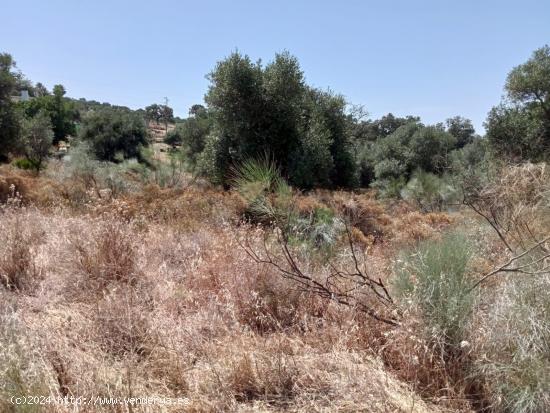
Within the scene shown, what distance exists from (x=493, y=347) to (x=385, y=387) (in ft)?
2.04

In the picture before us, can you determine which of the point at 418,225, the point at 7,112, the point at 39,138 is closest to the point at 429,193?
the point at 418,225

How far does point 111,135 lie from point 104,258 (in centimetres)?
2489

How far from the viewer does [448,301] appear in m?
2.27

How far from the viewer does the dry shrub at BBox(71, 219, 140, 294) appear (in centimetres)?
338

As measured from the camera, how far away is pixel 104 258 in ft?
11.6

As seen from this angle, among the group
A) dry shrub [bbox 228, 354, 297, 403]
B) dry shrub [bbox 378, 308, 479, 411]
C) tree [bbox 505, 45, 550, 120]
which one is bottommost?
dry shrub [bbox 228, 354, 297, 403]

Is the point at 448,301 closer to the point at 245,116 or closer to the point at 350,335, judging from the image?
the point at 350,335

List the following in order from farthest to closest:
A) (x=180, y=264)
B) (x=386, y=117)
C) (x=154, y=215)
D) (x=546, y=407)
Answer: (x=386, y=117), (x=154, y=215), (x=180, y=264), (x=546, y=407)

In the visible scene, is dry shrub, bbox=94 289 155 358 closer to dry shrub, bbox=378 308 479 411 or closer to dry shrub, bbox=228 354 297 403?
dry shrub, bbox=228 354 297 403

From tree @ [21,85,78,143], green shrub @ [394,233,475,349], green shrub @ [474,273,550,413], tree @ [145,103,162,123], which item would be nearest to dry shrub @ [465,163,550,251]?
green shrub @ [394,233,475,349]

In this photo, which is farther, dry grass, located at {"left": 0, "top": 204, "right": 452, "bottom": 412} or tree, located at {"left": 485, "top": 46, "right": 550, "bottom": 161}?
tree, located at {"left": 485, "top": 46, "right": 550, "bottom": 161}

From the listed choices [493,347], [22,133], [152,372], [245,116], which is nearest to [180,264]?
[152,372]

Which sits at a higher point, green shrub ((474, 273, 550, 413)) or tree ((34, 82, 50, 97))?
tree ((34, 82, 50, 97))

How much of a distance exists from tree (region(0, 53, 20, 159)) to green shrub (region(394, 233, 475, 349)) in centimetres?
1181
